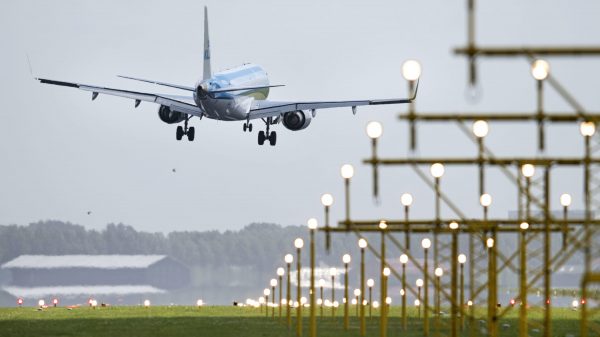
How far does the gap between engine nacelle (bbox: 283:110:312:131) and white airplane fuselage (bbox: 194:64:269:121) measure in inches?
214

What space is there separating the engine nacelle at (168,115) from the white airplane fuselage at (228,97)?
3.14 metres

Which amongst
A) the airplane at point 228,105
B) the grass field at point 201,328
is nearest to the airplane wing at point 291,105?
the airplane at point 228,105

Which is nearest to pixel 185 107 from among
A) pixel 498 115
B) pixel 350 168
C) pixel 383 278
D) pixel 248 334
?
pixel 248 334

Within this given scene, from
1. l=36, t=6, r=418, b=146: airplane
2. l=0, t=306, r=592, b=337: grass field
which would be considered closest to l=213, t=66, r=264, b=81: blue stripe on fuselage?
l=36, t=6, r=418, b=146: airplane

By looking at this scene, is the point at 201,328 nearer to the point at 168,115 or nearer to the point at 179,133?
the point at 179,133

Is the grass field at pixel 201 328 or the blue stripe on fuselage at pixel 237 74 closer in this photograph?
the grass field at pixel 201 328

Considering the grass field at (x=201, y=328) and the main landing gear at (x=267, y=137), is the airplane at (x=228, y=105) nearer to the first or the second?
the main landing gear at (x=267, y=137)

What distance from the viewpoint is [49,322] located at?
9788cm

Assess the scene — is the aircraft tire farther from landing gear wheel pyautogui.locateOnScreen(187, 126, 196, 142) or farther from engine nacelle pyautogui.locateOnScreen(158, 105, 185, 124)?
engine nacelle pyautogui.locateOnScreen(158, 105, 185, 124)

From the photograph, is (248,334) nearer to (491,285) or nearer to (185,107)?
(491,285)

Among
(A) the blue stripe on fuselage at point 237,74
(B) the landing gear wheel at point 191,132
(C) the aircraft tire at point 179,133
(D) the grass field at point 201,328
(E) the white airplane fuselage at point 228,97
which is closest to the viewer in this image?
(D) the grass field at point 201,328

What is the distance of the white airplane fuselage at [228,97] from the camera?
146m

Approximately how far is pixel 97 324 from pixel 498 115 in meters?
50.1

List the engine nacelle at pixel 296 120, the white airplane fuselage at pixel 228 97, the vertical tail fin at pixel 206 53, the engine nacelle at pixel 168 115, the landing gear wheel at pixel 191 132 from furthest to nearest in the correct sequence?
the vertical tail fin at pixel 206 53 < the engine nacelle at pixel 168 115 < the landing gear wheel at pixel 191 132 < the engine nacelle at pixel 296 120 < the white airplane fuselage at pixel 228 97
